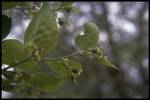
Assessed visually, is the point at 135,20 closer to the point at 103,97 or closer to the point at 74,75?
the point at 103,97

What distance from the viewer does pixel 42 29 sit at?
2.96ft

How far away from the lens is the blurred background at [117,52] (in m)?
5.05

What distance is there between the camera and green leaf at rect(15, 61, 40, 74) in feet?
3.29

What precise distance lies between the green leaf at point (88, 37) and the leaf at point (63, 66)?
→ 4 cm

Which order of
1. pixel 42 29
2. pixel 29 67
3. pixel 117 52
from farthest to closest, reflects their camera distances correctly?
pixel 117 52
pixel 29 67
pixel 42 29

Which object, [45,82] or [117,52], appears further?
[117,52]

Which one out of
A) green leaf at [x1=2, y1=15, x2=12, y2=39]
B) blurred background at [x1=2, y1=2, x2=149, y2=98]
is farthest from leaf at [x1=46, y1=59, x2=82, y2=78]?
blurred background at [x1=2, y1=2, x2=149, y2=98]

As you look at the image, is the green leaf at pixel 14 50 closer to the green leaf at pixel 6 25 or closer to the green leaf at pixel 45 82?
the green leaf at pixel 6 25

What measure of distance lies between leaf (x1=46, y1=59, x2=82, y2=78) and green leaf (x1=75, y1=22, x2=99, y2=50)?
0.14 feet

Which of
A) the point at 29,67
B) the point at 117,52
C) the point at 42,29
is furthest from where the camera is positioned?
the point at 117,52

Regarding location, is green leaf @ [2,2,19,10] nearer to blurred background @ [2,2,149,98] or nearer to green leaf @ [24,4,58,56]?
green leaf @ [24,4,58,56]

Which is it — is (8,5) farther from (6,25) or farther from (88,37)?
(88,37)

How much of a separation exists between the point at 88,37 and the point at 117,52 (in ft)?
14.0

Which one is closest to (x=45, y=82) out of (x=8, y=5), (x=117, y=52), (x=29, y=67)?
(x=29, y=67)
